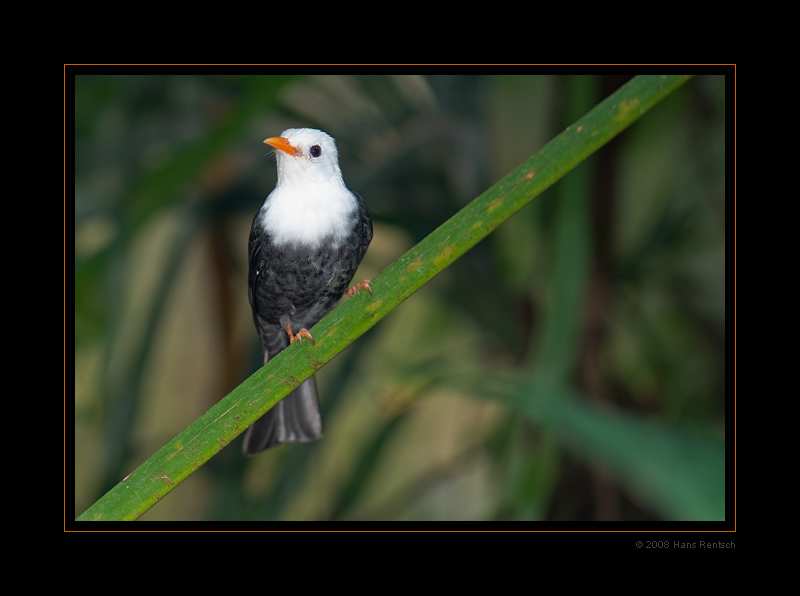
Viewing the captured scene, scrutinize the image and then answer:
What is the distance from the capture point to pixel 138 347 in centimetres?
186

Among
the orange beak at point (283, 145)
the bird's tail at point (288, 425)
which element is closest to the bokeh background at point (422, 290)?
the bird's tail at point (288, 425)

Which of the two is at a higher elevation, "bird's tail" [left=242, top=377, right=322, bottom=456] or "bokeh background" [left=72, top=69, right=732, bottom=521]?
"bokeh background" [left=72, top=69, right=732, bottom=521]

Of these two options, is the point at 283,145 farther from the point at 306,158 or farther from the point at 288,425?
the point at 288,425

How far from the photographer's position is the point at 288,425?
1228mm

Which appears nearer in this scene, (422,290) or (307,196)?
(307,196)

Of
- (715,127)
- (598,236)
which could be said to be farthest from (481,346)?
(715,127)

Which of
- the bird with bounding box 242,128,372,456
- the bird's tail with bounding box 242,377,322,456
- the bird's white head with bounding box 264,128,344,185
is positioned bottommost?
the bird's tail with bounding box 242,377,322,456

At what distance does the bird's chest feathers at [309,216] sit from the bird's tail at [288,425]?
268 mm

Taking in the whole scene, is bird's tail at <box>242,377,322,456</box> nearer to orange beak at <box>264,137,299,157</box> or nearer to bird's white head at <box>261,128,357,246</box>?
bird's white head at <box>261,128,357,246</box>

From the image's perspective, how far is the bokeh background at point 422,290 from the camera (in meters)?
1.75

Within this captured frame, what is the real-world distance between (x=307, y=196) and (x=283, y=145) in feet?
0.33

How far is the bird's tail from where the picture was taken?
1.17 meters

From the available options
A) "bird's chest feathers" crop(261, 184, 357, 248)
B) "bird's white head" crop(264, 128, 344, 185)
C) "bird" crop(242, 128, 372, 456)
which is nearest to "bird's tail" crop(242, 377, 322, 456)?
"bird" crop(242, 128, 372, 456)

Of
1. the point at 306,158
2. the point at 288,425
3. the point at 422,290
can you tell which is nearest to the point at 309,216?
the point at 306,158
